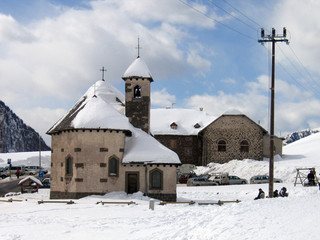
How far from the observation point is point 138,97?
3788 centimetres

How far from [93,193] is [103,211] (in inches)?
341

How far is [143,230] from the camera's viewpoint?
1689 cm

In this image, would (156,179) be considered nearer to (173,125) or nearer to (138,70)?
(138,70)

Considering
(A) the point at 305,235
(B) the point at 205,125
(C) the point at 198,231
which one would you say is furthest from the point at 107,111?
(B) the point at 205,125

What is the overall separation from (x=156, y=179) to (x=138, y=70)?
411 inches

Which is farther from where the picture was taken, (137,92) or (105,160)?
(137,92)

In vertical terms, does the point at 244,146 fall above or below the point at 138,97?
below

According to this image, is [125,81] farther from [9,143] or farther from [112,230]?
[9,143]

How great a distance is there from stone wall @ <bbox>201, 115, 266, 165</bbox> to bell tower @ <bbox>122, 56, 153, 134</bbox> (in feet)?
72.3

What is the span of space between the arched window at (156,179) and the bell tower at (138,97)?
563 centimetres

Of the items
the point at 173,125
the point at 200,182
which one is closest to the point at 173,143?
the point at 173,125

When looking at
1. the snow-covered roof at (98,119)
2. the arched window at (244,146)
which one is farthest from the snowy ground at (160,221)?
the arched window at (244,146)

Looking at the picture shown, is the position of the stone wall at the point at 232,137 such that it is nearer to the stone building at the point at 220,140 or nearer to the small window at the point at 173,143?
the stone building at the point at 220,140

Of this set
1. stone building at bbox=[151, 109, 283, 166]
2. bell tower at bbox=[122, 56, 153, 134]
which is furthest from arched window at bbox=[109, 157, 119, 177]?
stone building at bbox=[151, 109, 283, 166]
